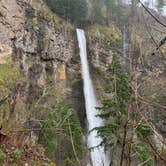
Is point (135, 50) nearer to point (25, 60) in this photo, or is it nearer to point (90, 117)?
point (25, 60)

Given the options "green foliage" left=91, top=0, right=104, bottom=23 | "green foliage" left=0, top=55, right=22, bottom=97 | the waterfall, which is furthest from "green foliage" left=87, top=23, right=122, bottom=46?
"green foliage" left=0, top=55, right=22, bottom=97

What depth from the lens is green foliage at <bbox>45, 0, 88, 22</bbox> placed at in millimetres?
34219

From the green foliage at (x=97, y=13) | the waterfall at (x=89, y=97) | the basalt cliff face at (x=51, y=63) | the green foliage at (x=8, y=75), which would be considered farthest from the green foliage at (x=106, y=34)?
the green foliage at (x=8, y=75)

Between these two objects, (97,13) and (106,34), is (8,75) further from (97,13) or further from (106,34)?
(97,13)

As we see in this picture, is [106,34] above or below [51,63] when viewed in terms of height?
above

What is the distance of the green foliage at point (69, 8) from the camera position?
112 feet

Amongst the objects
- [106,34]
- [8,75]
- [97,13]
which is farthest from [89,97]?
[97,13]

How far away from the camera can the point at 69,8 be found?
3453cm

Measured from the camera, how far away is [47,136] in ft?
66.3

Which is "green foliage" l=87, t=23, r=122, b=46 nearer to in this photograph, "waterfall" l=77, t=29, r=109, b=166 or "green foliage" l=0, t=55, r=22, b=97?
"waterfall" l=77, t=29, r=109, b=166

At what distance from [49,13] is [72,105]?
884 centimetres

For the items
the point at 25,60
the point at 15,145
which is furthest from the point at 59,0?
the point at 15,145

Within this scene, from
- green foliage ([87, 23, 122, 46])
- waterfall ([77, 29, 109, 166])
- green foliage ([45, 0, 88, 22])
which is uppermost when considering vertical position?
green foliage ([45, 0, 88, 22])

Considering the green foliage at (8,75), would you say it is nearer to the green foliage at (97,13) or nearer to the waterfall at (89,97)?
the waterfall at (89,97)
